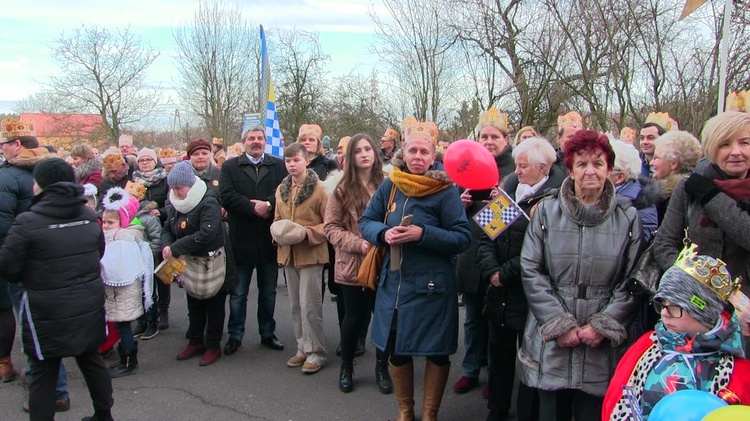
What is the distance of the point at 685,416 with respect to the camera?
1.52 m

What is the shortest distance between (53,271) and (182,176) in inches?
58.7

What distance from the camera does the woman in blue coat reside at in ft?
11.1

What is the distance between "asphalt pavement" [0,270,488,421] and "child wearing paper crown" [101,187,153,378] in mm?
357

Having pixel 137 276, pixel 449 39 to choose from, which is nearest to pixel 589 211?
pixel 137 276

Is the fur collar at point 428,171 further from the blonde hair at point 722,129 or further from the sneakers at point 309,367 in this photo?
the sneakers at point 309,367

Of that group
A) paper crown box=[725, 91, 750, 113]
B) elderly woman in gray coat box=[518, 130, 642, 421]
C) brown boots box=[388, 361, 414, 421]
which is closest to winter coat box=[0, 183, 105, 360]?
brown boots box=[388, 361, 414, 421]

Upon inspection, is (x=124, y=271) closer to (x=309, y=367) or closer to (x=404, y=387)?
(x=309, y=367)

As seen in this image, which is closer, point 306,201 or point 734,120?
point 734,120

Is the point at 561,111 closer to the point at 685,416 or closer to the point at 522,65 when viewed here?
the point at 522,65

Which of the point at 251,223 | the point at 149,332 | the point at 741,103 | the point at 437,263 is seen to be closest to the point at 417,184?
the point at 437,263

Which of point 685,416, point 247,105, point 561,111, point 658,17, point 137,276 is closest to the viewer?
point 685,416

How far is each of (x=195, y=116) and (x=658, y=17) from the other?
75.2ft

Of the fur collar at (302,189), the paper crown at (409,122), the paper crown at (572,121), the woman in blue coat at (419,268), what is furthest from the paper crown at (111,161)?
the paper crown at (572,121)

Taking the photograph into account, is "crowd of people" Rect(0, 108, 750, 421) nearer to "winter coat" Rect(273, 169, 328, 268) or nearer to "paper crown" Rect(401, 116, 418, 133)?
"winter coat" Rect(273, 169, 328, 268)
